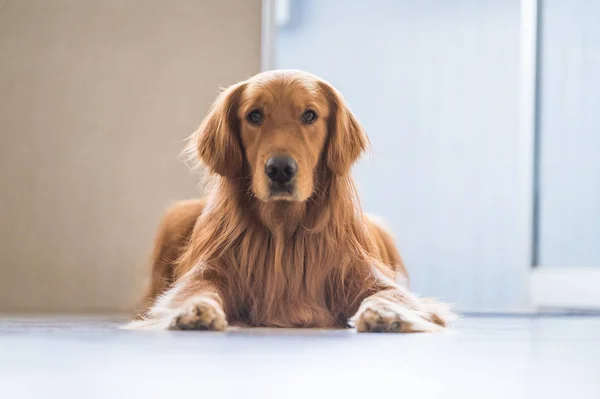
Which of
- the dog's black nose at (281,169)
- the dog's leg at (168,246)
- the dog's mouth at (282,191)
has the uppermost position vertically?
the dog's black nose at (281,169)

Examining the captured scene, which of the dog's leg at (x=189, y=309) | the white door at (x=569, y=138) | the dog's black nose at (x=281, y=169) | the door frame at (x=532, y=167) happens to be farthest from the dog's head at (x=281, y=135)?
the white door at (x=569, y=138)

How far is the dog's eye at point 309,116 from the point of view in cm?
219

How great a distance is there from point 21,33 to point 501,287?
234 cm

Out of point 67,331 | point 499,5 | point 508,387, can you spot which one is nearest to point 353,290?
point 67,331

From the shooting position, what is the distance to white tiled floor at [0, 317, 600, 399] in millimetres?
1094

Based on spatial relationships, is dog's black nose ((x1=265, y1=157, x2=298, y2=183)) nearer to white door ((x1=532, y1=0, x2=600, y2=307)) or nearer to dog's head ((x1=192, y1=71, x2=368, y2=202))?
dog's head ((x1=192, y1=71, x2=368, y2=202))

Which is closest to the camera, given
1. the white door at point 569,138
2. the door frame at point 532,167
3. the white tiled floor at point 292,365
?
the white tiled floor at point 292,365

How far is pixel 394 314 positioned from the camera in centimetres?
197

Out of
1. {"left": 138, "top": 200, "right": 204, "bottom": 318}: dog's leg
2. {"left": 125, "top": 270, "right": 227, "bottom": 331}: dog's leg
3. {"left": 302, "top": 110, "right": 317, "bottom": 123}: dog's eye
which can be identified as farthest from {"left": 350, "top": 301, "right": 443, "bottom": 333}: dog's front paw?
{"left": 138, "top": 200, "right": 204, "bottom": 318}: dog's leg

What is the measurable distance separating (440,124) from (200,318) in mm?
2167

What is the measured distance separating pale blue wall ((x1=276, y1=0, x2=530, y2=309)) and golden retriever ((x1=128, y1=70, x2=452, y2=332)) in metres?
1.50

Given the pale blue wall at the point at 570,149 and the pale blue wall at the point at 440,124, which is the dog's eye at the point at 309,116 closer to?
the pale blue wall at the point at 440,124

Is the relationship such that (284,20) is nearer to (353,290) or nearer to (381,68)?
(381,68)

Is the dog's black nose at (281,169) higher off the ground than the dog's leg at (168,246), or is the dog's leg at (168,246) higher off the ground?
the dog's black nose at (281,169)
